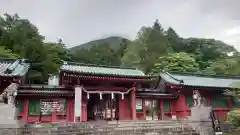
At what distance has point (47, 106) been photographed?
1816cm

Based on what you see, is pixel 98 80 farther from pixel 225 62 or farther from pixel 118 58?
pixel 118 58

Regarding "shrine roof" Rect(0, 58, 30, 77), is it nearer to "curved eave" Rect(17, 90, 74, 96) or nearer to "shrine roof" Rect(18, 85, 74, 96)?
"shrine roof" Rect(18, 85, 74, 96)

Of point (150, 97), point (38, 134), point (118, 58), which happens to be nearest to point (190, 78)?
point (150, 97)

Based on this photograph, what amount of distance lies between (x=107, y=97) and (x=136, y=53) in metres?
28.2

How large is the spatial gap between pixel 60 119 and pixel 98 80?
14.6 feet

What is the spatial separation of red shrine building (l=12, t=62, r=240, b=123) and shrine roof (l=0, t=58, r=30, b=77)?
51.1 inches

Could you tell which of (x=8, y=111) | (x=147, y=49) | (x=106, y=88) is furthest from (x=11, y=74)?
(x=147, y=49)

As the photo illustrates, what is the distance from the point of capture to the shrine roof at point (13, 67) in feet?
54.5

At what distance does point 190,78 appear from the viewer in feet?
82.8

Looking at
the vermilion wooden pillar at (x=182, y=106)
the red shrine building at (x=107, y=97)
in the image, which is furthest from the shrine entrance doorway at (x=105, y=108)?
the vermilion wooden pillar at (x=182, y=106)

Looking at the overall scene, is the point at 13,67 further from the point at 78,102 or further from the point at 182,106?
the point at 182,106

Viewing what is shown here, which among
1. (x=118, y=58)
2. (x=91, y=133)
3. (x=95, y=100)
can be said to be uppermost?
(x=118, y=58)

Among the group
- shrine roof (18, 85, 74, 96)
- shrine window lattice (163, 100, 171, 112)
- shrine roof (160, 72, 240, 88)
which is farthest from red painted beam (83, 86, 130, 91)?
shrine roof (160, 72, 240, 88)

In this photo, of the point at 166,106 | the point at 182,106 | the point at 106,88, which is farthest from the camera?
the point at 166,106
